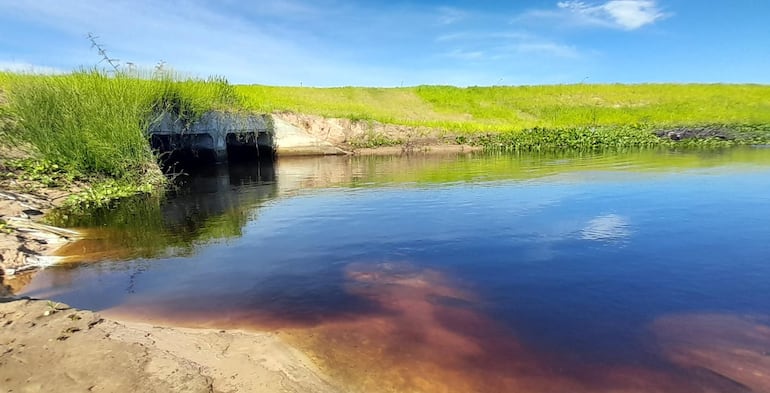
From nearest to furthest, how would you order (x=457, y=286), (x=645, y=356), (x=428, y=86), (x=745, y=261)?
1. (x=645, y=356)
2. (x=457, y=286)
3. (x=745, y=261)
4. (x=428, y=86)

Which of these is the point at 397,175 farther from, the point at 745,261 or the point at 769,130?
the point at 769,130

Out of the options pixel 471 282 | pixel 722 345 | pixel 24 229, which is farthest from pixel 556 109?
pixel 24 229

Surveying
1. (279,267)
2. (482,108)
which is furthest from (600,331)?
(482,108)

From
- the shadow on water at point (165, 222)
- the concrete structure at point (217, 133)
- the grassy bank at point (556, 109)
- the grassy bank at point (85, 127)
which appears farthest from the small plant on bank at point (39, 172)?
the grassy bank at point (556, 109)

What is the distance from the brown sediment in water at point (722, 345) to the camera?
4246mm

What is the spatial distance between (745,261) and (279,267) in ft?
22.8

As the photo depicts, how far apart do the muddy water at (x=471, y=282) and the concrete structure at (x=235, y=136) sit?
11.1m

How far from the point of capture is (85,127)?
14227 millimetres

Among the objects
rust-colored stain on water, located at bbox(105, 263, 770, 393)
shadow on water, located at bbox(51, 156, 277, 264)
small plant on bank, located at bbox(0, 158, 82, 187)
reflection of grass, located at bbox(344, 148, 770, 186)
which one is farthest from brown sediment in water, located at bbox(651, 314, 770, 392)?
small plant on bank, located at bbox(0, 158, 82, 187)

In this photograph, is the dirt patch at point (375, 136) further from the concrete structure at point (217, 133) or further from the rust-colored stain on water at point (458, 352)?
the rust-colored stain on water at point (458, 352)

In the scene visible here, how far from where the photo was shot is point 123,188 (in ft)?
48.3

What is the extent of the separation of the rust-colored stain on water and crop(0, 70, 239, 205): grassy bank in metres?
10.5

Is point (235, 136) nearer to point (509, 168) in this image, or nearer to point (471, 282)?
point (509, 168)

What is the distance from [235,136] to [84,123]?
46.3 feet
